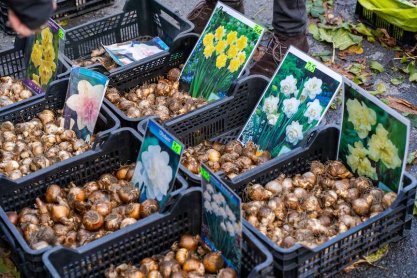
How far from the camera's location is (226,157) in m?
3.47

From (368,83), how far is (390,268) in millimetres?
1654

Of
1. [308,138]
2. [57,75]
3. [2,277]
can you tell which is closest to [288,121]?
[308,138]

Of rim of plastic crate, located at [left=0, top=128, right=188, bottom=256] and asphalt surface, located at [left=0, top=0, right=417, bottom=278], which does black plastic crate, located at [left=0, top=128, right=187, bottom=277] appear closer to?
rim of plastic crate, located at [left=0, top=128, right=188, bottom=256]

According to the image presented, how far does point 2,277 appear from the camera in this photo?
9.86ft

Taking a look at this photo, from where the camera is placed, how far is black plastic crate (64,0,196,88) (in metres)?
4.10

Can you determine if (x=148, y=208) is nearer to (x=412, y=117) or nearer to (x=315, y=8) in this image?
(x=412, y=117)

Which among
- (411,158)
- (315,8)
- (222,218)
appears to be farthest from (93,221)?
(315,8)

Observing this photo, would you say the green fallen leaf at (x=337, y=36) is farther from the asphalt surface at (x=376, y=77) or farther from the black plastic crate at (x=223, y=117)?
the black plastic crate at (x=223, y=117)

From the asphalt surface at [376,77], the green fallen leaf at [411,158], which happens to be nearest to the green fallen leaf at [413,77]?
the asphalt surface at [376,77]

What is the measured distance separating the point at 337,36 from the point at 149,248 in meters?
2.56

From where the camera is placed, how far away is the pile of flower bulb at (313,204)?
298cm

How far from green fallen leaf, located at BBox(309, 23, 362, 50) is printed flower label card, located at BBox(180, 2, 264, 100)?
1192 millimetres

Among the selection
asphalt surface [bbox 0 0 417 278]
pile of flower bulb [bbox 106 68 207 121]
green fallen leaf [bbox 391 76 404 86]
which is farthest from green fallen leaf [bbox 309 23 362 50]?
pile of flower bulb [bbox 106 68 207 121]

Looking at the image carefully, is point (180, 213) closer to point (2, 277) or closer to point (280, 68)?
point (2, 277)
